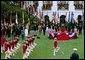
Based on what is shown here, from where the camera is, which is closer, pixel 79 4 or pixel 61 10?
pixel 79 4

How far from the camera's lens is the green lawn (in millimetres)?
38000

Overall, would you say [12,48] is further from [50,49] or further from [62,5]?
[62,5]

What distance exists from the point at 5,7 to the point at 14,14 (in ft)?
12.3

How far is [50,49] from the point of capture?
42.1 m

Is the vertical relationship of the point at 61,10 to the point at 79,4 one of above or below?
below

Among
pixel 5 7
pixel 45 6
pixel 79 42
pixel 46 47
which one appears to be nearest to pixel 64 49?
pixel 46 47

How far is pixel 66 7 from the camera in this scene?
70.8 metres

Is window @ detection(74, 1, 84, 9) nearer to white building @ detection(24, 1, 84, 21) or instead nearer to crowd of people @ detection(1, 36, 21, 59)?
white building @ detection(24, 1, 84, 21)

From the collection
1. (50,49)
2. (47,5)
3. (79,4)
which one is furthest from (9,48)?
(47,5)

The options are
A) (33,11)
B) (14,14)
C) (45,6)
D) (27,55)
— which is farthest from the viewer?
(45,6)

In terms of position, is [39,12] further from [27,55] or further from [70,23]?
[27,55]

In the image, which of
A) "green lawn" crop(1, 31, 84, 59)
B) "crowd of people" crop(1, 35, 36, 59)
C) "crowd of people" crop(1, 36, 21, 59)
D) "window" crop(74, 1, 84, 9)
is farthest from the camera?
"window" crop(74, 1, 84, 9)

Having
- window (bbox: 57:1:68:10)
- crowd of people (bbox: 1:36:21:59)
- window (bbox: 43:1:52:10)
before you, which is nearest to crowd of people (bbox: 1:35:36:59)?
crowd of people (bbox: 1:36:21:59)

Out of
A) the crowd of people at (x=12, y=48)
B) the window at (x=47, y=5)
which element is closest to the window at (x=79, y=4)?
the window at (x=47, y=5)
